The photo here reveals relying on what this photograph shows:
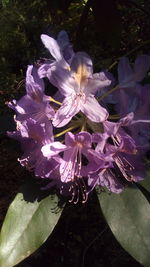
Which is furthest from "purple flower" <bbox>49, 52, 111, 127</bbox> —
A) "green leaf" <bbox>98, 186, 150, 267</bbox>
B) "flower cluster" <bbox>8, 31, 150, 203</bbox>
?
"green leaf" <bbox>98, 186, 150, 267</bbox>

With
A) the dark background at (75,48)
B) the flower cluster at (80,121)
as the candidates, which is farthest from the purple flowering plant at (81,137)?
the dark background at (75,48)

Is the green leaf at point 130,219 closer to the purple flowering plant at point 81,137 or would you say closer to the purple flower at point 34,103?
the purple flowering plant at point 81,137

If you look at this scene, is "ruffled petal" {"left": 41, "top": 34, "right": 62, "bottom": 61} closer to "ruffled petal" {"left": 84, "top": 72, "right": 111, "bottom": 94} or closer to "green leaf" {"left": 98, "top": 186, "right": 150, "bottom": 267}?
"ruffled petal" {"left": 84, "top": 72, "right": 111, "bottom": 94}

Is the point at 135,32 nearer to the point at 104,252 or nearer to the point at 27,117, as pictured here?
the point at 104,252

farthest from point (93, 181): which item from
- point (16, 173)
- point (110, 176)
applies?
point (16, 173)

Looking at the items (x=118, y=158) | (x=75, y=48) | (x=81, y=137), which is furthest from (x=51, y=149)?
(x=75, y=48)

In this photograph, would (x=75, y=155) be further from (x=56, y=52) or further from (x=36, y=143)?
(x=56, y=52)
